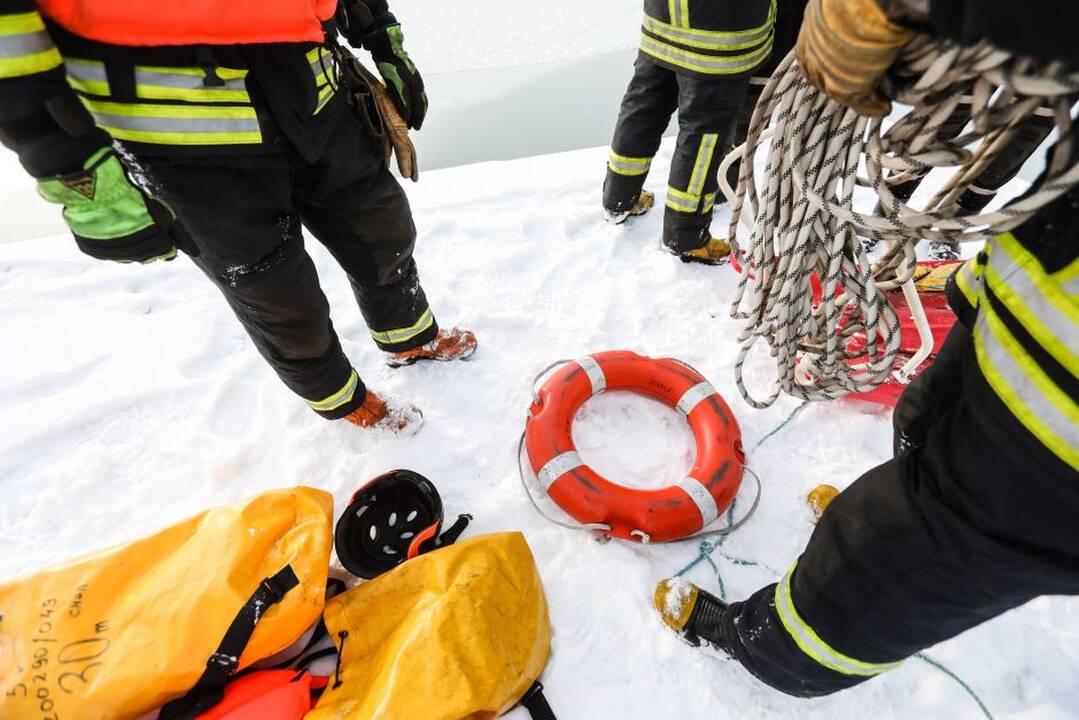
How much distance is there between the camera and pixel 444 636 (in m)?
1.00

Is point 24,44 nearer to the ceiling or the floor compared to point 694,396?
nearer to the ceiling

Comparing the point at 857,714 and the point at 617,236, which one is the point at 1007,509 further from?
the point at 617,236

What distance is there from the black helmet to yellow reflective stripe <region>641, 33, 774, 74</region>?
145 centimetres

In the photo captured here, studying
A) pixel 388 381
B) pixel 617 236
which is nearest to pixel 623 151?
pixel 617 236

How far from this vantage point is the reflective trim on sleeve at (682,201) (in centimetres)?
197

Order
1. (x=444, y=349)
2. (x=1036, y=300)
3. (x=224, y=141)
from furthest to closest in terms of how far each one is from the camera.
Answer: (x=444, y=349)
(x=224, y=141)
(x=1036, y=300)

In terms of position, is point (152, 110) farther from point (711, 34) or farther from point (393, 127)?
point (711, 34)

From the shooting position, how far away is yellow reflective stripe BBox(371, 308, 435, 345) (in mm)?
1627

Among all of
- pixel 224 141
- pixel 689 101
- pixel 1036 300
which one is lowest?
pixel 689 101

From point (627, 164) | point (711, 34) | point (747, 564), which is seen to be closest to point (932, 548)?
point (747, 564)

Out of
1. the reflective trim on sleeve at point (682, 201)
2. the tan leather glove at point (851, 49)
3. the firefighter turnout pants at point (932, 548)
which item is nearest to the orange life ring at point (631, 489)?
the firefighter turnout pants at point (932, 548)

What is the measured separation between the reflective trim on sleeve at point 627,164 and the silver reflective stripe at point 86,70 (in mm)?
1661

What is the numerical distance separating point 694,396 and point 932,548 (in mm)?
891

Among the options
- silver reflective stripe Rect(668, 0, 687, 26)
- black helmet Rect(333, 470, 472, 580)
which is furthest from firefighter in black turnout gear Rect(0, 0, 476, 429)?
silver reflective stripe Rect(668, 0, 687, 26)
